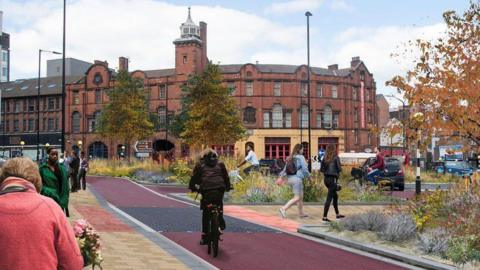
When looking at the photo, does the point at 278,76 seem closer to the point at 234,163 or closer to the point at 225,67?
the point at 225,67

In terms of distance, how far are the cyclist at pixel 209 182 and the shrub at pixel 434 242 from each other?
3.18 m

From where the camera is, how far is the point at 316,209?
14656 mm

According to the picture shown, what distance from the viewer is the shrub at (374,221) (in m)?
9.85

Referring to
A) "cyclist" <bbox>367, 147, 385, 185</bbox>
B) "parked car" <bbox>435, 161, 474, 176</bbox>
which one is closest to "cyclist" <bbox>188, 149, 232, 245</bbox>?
"cyclist" <bbox>367, 147, 385, 185</bbox>

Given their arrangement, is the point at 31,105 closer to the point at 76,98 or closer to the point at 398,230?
the point at 76,98

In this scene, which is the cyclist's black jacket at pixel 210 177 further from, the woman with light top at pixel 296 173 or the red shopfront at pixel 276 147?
the red shopfront at pixel 276 147

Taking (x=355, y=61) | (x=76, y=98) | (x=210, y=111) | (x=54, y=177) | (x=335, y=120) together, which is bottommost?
(x=54, y=177)

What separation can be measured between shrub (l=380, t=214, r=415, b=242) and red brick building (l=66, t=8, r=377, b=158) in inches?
1920

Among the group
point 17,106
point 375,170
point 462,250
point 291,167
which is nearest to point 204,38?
point 17,106

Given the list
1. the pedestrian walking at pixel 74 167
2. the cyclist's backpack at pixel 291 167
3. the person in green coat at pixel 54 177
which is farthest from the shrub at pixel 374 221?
Result: the pedestrian walking at pixel 74 167

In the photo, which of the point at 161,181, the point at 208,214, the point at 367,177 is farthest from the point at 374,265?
the point at 161,181

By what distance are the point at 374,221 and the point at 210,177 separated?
3358mm

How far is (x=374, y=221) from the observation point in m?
9.96

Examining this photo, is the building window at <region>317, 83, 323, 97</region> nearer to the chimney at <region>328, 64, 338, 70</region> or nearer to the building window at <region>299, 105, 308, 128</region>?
the building window at <region>299, 105, 308, 128</region>
